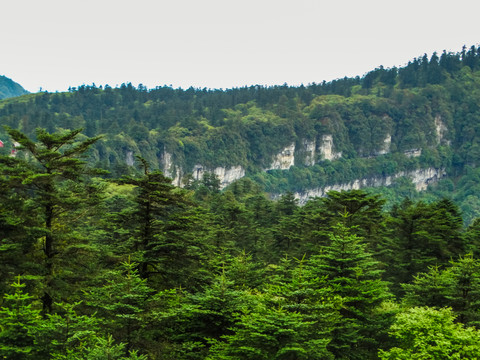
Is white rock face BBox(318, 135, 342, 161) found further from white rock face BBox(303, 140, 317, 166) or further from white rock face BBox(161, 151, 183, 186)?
white rock face BBox(161, 151, 183, 186)

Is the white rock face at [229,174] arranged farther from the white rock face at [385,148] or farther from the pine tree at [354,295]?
the pine tree at [354,295]

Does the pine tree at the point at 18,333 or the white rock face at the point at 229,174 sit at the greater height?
the pine tree at the point at 18,333

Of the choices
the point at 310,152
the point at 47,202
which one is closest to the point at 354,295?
the point at 47,202

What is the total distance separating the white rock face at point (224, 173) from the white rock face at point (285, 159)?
19.0 m

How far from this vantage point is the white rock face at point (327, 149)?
189 m

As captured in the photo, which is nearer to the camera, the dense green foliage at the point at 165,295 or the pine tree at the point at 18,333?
the pine tree at the point at 18,333

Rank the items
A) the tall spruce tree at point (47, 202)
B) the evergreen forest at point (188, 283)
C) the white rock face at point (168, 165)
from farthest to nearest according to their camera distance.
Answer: the white rock face at point (168, 165), the tall spruce tree at point (47, 202), the evergreen forest at point (188, 283)

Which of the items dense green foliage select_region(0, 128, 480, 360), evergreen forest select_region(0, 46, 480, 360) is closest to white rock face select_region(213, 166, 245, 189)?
evergreen forest select_region(0, 46, 480, 360)

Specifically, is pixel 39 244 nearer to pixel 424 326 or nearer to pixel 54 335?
pixel 54 335

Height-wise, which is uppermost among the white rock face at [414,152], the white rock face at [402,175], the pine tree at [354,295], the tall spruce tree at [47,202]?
the white rock face at [414,152]

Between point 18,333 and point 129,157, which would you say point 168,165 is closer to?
point 129,157

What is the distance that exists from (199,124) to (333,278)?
5753 inches

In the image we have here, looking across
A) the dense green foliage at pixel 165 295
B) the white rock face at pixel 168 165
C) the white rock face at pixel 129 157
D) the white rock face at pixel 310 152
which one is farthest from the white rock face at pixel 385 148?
the dense green foliage at pixel 165 295

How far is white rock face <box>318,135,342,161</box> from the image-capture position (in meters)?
189
